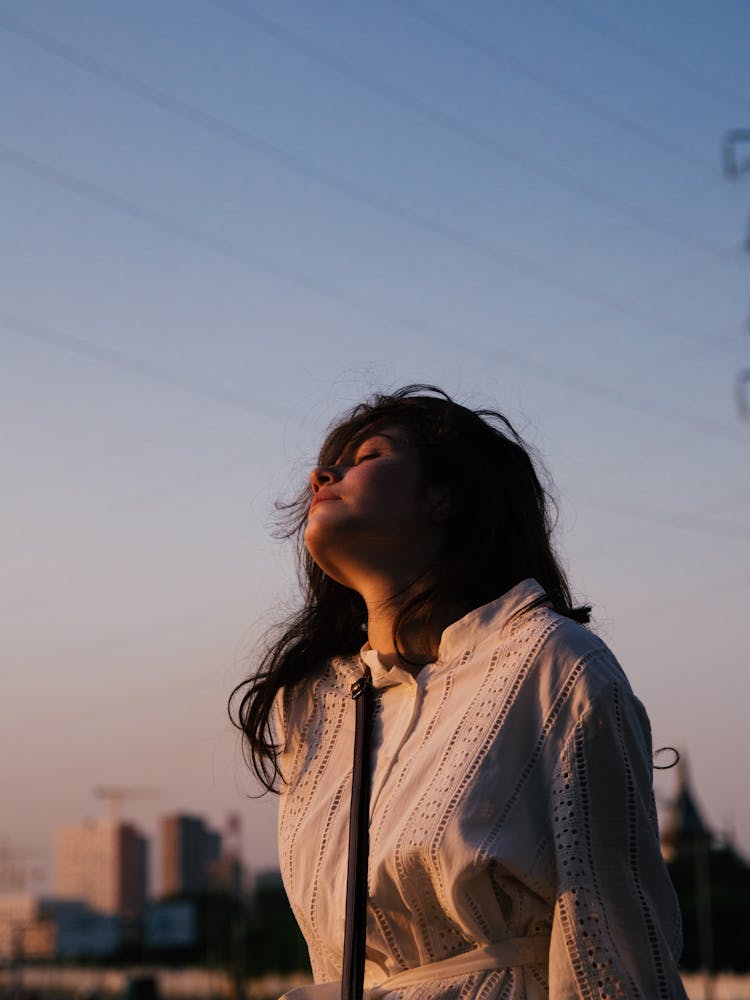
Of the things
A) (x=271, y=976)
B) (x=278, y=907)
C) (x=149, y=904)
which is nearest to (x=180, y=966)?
(x=149, y=904)

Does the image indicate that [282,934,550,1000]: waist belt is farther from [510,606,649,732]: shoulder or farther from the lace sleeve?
[510,606,649,732]: shoulder

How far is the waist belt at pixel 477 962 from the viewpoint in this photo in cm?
284

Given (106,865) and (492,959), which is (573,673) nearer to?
(492,959)

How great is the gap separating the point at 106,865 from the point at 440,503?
165 metres

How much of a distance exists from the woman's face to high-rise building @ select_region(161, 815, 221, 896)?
6249 inches

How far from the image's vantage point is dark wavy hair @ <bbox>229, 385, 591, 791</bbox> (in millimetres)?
3391

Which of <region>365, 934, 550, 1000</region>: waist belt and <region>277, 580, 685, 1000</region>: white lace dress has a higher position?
<region>277, 580, 685, 1000</region>: white lace dress

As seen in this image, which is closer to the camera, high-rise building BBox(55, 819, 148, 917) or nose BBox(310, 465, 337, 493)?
nose BBox(310, 465, 337, 493)

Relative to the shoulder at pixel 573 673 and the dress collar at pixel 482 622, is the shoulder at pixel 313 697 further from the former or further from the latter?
the shoulder at pixel 573 673

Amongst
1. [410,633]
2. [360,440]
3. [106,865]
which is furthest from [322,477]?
[106,865]

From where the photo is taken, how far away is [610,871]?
2.80m

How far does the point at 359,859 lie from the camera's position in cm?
292

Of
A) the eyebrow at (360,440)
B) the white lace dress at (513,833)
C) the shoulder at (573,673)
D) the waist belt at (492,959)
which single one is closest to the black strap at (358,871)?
the white lace dress at (513,833)

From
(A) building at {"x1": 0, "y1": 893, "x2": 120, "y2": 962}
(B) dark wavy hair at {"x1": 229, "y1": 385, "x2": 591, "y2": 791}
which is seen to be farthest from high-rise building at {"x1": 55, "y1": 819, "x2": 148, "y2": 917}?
(B) dark wavy hair at {"x1": 229, "y1": 385, "x2": 591, "y2": 791}
